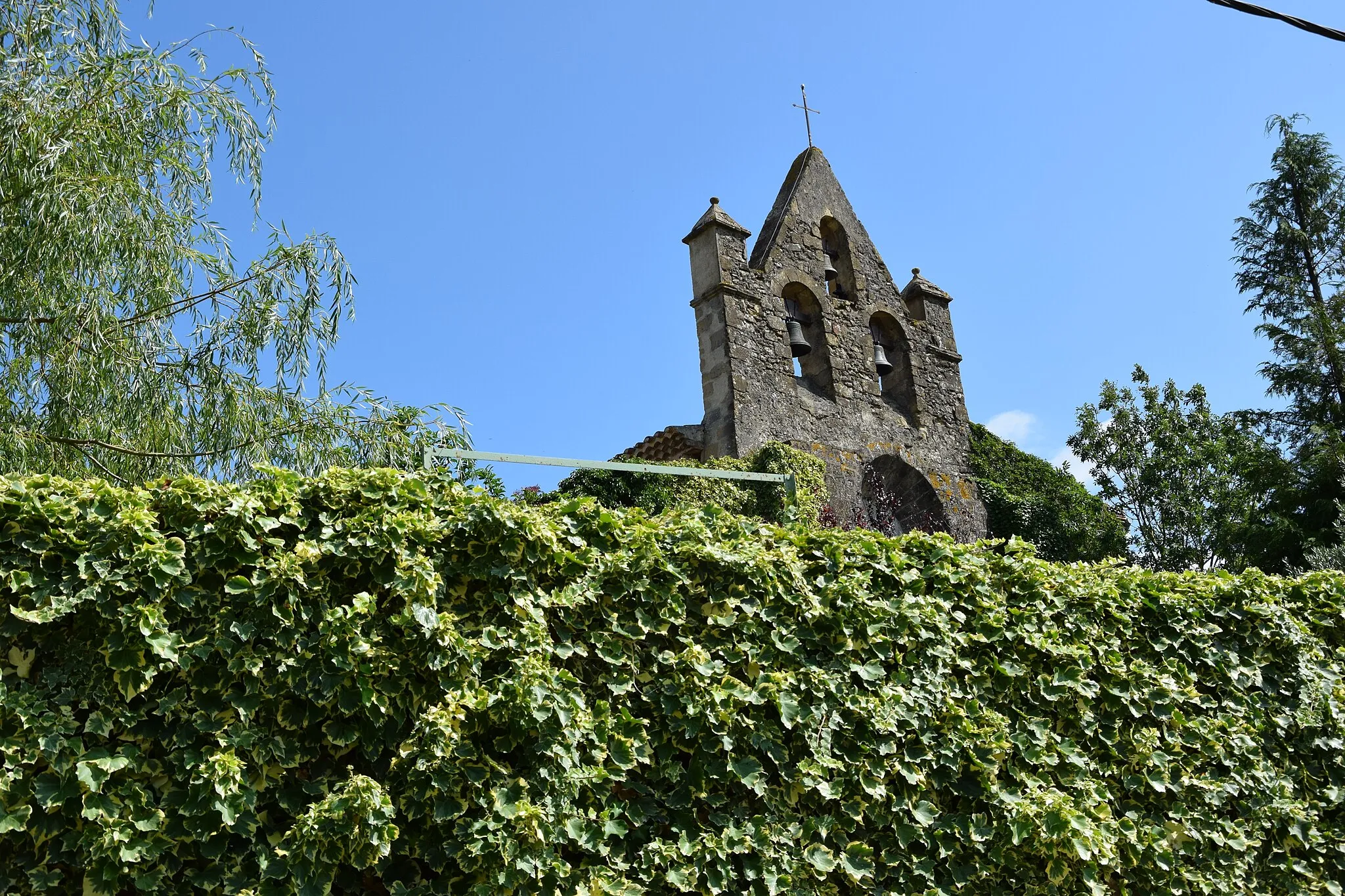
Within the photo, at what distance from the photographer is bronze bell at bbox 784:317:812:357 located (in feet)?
40.9

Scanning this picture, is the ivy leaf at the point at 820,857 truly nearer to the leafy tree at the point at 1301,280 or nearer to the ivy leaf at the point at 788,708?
the ivy leaf at the point at 788,708

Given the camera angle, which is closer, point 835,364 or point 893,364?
point 835,364

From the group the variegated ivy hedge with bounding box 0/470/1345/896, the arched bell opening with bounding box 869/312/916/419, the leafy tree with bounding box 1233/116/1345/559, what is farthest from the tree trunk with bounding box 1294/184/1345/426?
the variegated ivy hedge with bounding box 0/470/1345/896

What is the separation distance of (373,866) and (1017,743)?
→ 2.68 meters

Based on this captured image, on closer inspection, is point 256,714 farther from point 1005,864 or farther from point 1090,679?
point 1090,679

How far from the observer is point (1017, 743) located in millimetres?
4625

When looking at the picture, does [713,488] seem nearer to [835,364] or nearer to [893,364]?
[835,364]

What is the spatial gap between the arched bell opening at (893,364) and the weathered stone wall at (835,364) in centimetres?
2

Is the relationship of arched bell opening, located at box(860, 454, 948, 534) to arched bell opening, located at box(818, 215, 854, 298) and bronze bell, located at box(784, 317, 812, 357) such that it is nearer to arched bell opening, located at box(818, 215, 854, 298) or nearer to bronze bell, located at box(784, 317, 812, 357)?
bronze bell, located at box(784, 317, 812, 357)

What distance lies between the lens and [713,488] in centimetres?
1077

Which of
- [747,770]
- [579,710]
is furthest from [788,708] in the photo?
[579,710]

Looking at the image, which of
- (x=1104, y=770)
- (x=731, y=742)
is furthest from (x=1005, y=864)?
(x=731, y=742)

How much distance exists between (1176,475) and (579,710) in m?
14.1

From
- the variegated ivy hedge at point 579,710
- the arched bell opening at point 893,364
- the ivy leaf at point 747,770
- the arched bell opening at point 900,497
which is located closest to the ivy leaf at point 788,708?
the variegated ivy hedge at point 579,710
